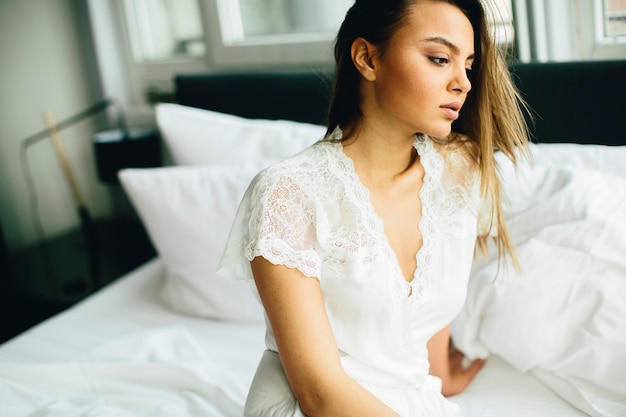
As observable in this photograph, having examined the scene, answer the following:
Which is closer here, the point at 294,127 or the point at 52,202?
the point at 294,127

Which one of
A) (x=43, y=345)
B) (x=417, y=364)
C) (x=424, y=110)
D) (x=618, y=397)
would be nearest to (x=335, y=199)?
(x=424, y=110)

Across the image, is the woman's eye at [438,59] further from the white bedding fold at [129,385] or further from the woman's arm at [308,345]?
A: the white bedding fold at [129,385]

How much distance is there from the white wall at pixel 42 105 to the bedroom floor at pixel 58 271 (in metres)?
0.18

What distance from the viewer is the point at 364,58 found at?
113cm

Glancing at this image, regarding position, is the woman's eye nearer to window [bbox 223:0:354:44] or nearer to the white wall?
window [bbox 223:0:354:44]

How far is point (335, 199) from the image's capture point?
1.16 meters

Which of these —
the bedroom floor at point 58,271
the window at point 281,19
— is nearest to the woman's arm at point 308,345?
the window at point 281,19

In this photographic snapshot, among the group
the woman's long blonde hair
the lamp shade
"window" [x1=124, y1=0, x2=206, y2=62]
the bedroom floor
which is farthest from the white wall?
the woman's long blonde hair

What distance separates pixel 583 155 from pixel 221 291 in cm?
102

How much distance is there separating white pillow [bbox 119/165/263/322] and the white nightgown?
0.60 meters

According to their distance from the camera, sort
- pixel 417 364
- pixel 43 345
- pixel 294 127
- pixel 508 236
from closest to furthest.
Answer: pixel 417 364
pixel 508 236
pixel 43 345
pixel 294 127

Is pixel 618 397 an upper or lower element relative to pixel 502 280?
lower

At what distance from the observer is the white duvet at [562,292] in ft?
4.19

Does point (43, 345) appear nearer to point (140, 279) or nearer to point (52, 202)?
point (140, 279)
